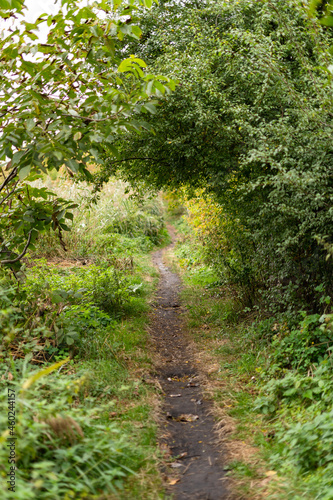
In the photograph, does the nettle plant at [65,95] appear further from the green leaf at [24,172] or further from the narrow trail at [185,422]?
the narrow trail at [185,422]

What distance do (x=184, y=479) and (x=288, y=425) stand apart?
959mm

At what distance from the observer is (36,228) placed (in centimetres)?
454

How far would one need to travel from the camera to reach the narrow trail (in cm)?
311

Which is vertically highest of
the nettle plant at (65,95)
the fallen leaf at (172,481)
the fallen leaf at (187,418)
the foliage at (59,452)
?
the nettle plant at (65,95)

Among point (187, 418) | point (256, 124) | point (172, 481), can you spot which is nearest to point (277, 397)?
point (187, 418)

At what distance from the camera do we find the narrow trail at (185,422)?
3.11m

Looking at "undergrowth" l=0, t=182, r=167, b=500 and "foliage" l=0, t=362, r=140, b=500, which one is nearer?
"foliage" l=0, t=362, r=140, b=500

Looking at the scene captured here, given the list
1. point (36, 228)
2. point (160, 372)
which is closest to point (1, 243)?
point (36, 228)

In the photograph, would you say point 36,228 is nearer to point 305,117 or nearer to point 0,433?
point 0,433

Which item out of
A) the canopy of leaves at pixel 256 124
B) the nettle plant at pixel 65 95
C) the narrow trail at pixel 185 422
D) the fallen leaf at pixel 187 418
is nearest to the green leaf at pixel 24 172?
the nettle plant at pixel 65 95

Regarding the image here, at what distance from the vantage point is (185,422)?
4219 millimetres

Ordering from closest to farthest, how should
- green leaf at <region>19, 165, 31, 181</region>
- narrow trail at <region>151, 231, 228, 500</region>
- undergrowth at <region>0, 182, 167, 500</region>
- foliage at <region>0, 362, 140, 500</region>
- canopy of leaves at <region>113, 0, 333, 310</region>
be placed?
foliage at <region>0, 362, 140, 500</region>, undergrowth at <region>0, 182, 167, 500</region>, narrow trail at <region>151, 231, 228, 500</region>, green leaf at <region>19, 165, 31, 181</region>, canopy of leaves at <region>113, 0, 333, 310</region>

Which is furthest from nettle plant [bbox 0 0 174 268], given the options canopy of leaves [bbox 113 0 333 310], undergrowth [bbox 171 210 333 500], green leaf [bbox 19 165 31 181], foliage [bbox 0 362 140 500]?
undergrowth [bbox 171 210 333 500]

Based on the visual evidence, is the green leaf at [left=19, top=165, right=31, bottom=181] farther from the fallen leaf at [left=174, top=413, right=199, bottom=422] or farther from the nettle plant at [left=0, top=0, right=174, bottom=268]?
the fallen leaf at [left=174, top=413, right=199, bottom=422]
